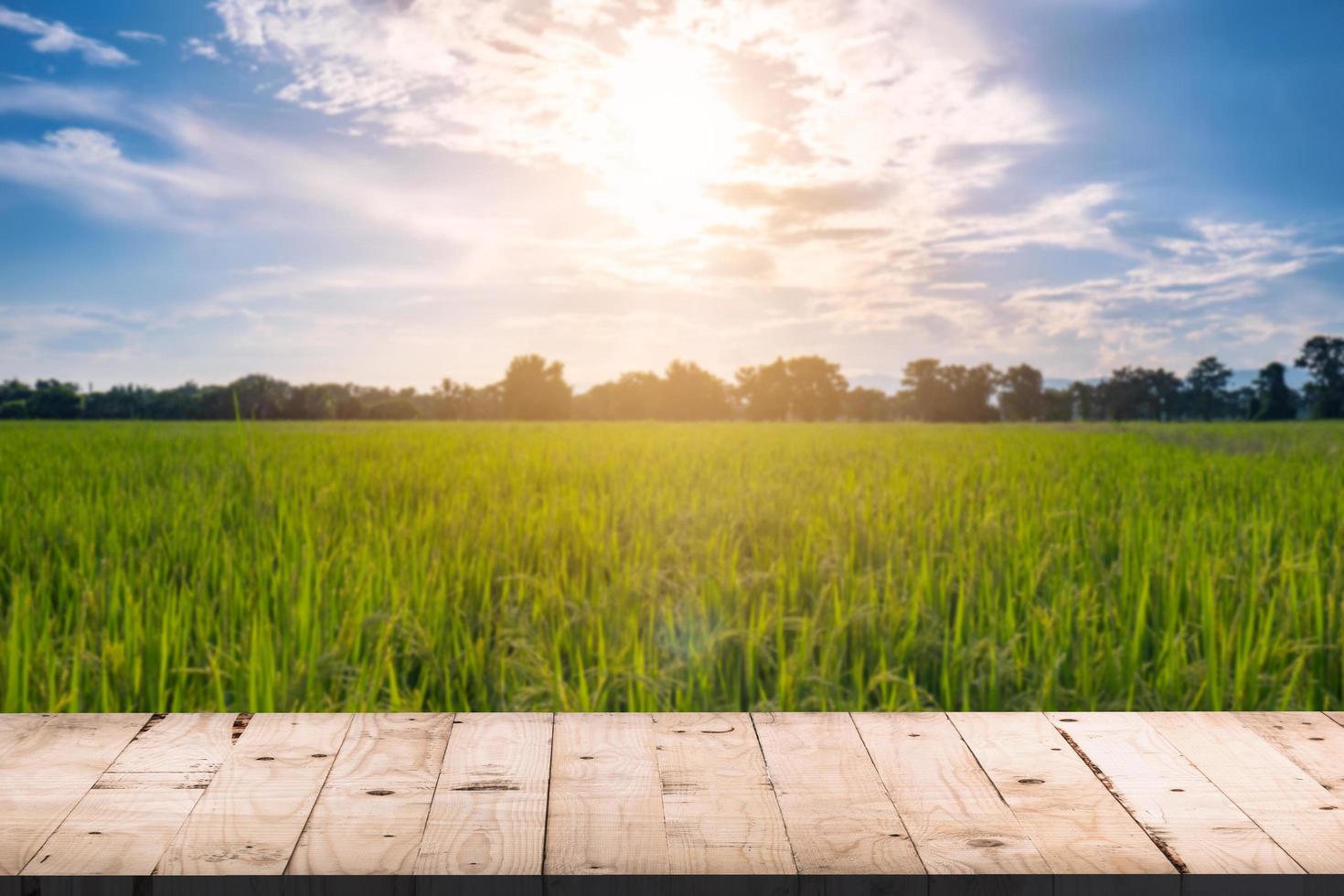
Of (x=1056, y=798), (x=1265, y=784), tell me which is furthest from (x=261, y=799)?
(x=1265, y=784)

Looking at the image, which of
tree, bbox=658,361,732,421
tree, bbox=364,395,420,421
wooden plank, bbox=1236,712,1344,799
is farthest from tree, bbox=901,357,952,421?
wooden plank, bbox=1236,712,1344,799

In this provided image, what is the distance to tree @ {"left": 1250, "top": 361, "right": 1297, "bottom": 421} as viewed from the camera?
47875mm

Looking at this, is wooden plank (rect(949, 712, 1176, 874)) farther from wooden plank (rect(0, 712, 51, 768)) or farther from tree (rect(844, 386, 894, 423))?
tree (rect(844, 386, 894, 423))

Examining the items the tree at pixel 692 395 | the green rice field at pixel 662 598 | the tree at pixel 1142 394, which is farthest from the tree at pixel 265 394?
the tree at pixel 1142 394

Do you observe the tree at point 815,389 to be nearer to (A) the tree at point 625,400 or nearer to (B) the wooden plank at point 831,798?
(A) the tree at point 625,400

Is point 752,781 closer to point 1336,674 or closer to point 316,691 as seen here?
point 316,691

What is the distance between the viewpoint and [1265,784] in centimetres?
144

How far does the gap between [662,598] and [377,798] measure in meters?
1.71

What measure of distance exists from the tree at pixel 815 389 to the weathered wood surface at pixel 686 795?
193 feet

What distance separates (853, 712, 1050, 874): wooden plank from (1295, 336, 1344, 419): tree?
169 ft

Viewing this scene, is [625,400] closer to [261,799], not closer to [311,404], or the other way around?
[311,404]

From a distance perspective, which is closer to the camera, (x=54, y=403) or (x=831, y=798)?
(x=831, y=798)

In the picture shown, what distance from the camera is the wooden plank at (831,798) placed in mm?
1178

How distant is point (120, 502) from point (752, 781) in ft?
15.2
